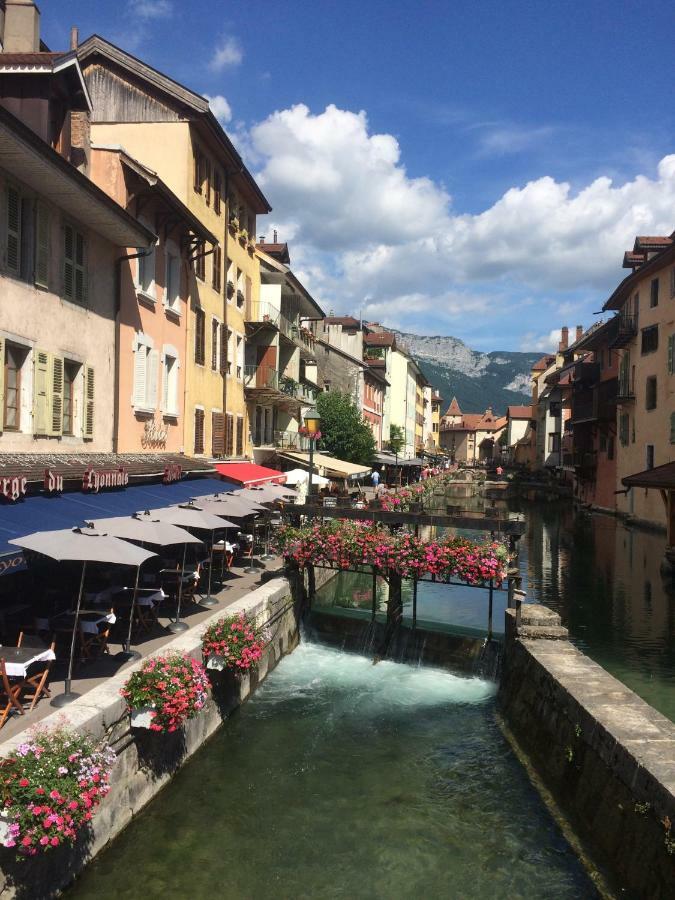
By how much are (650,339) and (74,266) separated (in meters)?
34.4

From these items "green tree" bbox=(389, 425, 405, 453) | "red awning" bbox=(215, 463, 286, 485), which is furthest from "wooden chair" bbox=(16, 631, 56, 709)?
"green tree" bbox=(389, 425, 405, 453)

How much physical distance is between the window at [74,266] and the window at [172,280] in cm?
548

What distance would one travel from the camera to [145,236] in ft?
55.3

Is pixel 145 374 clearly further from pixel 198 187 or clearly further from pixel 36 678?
pixel 36 678

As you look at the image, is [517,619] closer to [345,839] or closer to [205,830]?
[345,839]

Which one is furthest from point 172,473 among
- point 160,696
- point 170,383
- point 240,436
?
point 160,696

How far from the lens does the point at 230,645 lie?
10.6 m

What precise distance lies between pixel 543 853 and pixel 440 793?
1725 mm

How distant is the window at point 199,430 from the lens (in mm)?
23953

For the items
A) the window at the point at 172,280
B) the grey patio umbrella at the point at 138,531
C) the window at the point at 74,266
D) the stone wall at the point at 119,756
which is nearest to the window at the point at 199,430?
the window at the point at 172,280

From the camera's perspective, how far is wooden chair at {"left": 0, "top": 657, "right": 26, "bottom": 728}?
770cm

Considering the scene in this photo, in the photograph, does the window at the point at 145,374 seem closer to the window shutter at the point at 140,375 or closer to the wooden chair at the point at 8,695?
the window shutter at the point at 140,375

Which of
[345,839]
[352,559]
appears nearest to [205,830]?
[345,839]

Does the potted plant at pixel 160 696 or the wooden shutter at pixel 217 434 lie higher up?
the wooden shutter at pixel 217 434
